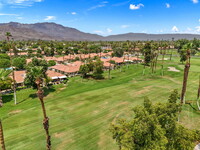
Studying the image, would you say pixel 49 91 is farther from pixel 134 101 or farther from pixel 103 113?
pixel 134 101

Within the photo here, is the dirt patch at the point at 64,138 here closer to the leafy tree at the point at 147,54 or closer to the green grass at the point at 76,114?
the green grass at the point at 76,114

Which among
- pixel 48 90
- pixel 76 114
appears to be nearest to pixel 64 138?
pixel 76 114

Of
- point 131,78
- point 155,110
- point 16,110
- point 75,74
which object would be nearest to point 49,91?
point 16,110

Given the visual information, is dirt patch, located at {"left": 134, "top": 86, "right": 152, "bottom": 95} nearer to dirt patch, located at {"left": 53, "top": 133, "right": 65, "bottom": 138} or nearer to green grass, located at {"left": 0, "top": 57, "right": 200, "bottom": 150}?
green grass, located at {"left": 0, "top": 57, "right": 200, "bottom": 150}

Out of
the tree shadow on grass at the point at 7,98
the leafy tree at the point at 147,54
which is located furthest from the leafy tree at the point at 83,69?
the leafy tree at the point at 147,54

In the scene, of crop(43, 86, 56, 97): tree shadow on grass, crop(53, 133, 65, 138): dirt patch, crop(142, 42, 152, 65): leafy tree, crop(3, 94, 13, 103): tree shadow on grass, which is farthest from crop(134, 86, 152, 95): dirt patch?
crop(142, 42, 152, 65): leafy tree

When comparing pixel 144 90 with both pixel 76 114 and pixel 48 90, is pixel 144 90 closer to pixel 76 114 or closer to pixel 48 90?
pixel 76 114
